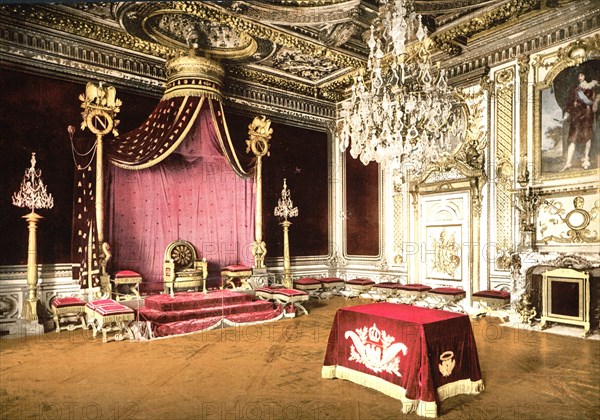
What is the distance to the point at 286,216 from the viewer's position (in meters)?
8.72

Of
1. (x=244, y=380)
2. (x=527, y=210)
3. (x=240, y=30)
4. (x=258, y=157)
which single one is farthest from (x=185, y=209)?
(x=527, y=210)

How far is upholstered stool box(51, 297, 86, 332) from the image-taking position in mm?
5973

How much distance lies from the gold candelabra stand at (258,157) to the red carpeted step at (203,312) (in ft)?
4.24

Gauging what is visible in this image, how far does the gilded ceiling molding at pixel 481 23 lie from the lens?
6078mm

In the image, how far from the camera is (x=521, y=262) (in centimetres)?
643

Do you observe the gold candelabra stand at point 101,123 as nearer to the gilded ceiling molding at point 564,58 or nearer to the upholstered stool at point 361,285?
the upholstered stool at point 361,285

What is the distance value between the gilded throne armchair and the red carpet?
0.23 metres

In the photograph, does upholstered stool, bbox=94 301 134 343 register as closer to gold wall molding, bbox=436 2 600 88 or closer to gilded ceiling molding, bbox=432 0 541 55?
gilded ceiling molding, bbox=432 0 541 55

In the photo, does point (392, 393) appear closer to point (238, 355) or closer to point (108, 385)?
point (238, 355)

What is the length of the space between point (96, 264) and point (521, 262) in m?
6.28

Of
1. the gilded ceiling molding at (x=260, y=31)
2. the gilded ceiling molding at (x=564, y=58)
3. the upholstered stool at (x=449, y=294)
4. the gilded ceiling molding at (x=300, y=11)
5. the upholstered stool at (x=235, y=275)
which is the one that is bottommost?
the upholstered stool at (x=449, y=294)

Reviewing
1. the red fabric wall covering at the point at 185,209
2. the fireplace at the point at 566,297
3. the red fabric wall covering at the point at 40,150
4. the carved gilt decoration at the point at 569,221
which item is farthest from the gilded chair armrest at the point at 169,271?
the carved gilt decoration at the point at 569,221

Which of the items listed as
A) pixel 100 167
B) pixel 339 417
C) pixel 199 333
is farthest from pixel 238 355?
pixel 100 167

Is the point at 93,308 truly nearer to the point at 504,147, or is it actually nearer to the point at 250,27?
the point at 250,27
